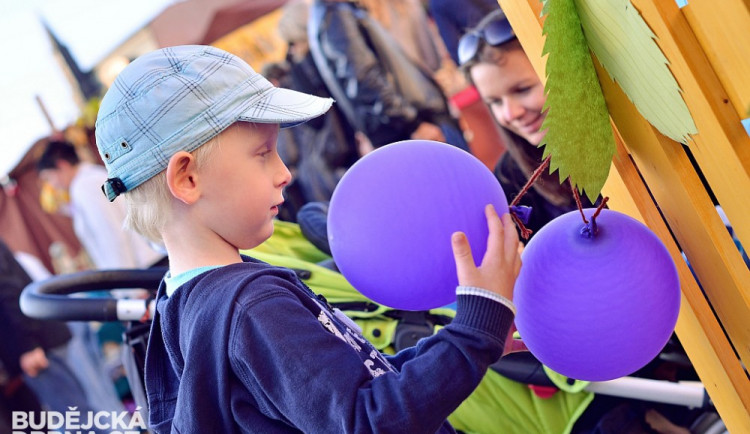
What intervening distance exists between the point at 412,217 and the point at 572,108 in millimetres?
234

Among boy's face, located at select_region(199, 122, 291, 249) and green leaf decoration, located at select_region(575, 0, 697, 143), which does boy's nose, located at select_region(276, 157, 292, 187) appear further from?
green leaf decoration, located at select_region(575, 0, 697, 143)

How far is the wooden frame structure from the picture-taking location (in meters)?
0.77

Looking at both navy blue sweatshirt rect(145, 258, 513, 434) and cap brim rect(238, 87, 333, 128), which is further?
cap brim rect(238, 87, 333, 128)

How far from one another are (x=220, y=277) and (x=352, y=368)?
0.73ft

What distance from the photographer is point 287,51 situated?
421cm

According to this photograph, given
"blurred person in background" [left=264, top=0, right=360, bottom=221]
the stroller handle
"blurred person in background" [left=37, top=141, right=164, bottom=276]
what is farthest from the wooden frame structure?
"blurred person in background" [left=37, top=141, right=164, bottom=276]

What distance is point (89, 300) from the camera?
1.94 metres

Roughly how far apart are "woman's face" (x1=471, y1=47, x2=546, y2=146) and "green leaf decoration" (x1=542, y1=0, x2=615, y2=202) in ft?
3.70

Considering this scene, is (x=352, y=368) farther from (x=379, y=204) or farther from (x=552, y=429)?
(x=552, y=429)

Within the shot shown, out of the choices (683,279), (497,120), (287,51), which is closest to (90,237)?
(287,51)

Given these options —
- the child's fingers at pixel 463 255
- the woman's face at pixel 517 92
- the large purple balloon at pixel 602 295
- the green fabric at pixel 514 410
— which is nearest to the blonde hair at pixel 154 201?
the child's fingers at pixel 463 255

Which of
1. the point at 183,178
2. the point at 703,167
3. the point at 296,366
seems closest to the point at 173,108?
the point at 183,178

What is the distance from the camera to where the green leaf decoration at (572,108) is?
2.63ft

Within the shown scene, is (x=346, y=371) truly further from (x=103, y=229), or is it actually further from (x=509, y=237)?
(x=103, y=229)
